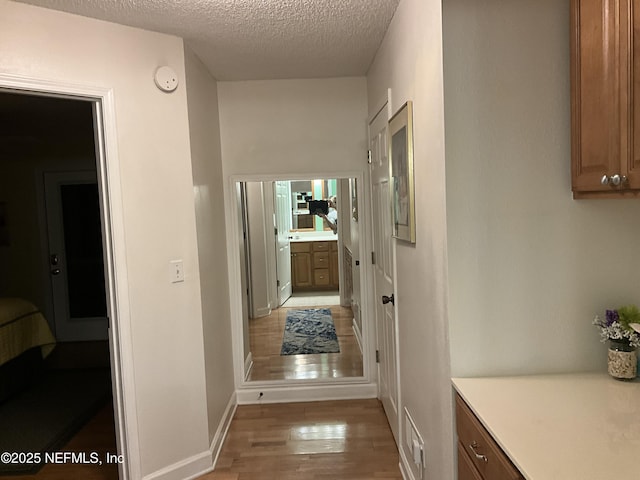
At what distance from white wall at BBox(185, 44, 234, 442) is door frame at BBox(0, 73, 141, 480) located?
420mm

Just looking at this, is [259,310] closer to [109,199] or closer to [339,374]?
[339,374]

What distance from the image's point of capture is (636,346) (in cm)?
150

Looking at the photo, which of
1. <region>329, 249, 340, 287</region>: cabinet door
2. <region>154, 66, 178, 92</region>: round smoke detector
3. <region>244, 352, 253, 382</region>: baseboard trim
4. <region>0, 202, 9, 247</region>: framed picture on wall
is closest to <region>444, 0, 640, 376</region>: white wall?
<region>154, 66, 178, 92</region>: round smoke detector

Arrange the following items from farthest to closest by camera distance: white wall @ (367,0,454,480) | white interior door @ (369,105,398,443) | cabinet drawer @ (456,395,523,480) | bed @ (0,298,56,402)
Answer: bed @ (0,298,56,402), white interior door @ (369,105,398,443), white wall @ (367,0,454,480), cabinet drawer @ (456,395,523,480)

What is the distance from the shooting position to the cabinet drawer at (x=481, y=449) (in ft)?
3.81

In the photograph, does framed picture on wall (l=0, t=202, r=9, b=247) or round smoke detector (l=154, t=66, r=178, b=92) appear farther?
framed picture on wall (l=0, t=202, r=9, b=247)

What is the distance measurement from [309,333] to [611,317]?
3.64 m

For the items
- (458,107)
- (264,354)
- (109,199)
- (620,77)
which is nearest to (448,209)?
(458,107)

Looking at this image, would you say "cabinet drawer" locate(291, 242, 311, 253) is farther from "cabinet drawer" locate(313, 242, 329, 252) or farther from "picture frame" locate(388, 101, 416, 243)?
"picture frame" locate(388, 101, 416, 243)

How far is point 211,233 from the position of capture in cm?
290

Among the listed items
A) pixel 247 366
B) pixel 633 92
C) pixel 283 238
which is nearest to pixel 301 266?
pixel 283 238

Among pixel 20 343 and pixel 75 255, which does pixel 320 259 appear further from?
pixel 20 343

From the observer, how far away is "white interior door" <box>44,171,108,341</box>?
4.63 m

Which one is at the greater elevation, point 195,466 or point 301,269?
point 301,269
